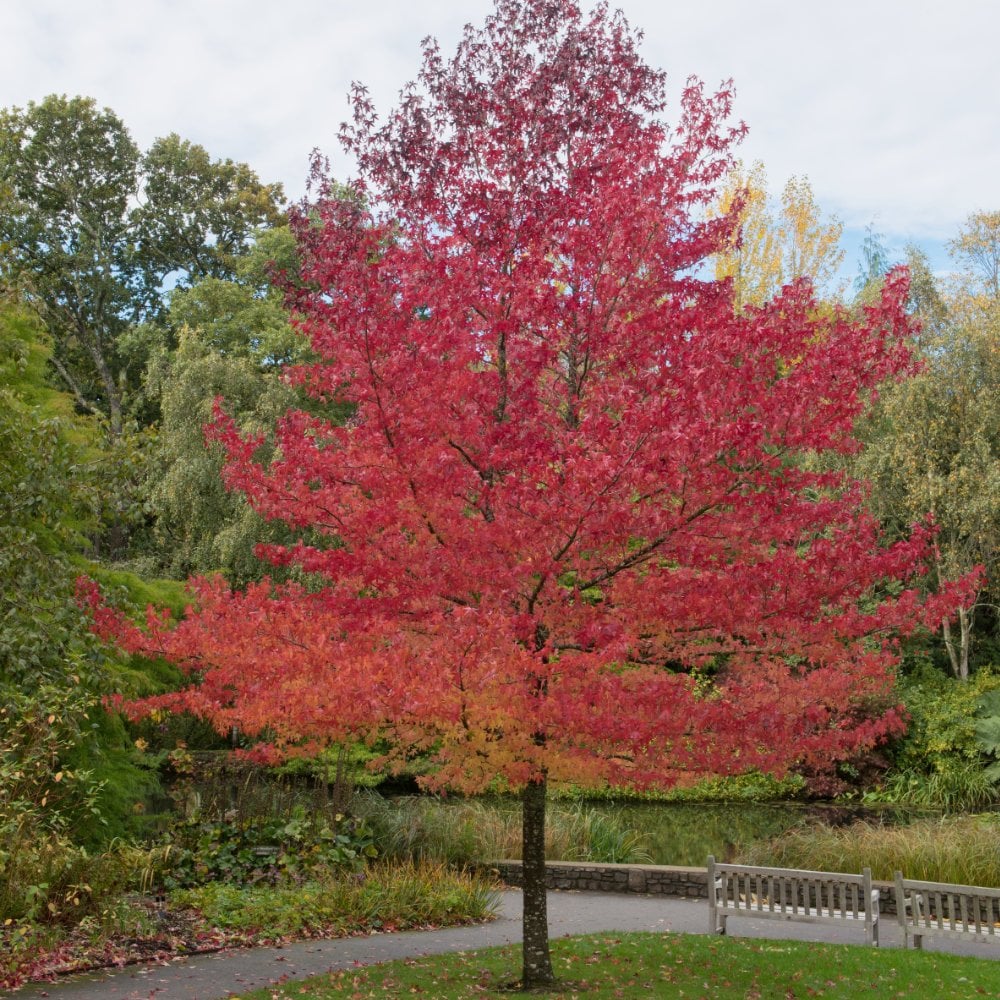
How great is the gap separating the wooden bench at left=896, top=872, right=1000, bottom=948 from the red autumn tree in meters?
2.48

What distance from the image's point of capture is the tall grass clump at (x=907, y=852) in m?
11.8

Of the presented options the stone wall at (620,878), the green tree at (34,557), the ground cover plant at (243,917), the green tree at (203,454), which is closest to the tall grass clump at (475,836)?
the stone wall at (620,878)

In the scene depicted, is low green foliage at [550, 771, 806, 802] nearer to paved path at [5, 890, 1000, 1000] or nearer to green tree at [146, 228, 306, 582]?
green tree at [146, 228, 306, 582]

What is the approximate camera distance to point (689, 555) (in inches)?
283

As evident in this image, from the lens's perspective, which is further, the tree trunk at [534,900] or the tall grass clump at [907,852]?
the tall grass clump at [907,852]

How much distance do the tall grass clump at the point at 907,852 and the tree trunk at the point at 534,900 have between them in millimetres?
4860

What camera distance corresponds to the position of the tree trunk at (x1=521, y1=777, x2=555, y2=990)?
8.25 meters

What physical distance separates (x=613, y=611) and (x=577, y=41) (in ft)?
16.4

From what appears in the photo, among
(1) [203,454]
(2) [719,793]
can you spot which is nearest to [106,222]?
(1) [203,454]

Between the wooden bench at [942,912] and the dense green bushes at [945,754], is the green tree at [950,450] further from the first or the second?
the wooden bench at [942,912]

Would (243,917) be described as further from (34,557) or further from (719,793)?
(719,793)

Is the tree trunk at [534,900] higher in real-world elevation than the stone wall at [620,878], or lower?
higher

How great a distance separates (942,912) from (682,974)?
2826 millimetres

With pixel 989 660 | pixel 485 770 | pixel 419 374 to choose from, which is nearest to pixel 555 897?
pixel 485 770
